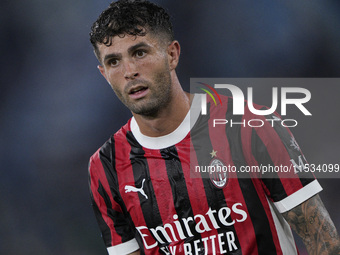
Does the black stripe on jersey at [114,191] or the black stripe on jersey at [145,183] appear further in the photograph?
the black stripe on jersey at [114,191]

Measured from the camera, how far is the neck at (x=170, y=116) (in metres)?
2.00

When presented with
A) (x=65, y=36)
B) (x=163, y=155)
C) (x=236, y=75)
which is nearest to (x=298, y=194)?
(x=163, y=155)

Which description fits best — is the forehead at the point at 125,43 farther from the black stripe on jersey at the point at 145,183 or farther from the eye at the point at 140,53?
the black stripe on jersey at the point at 145,183

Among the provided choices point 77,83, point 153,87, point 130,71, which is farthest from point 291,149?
point 77,83

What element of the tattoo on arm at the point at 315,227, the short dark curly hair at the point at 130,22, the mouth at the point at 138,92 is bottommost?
the tattoo on arm at the point at 315,227

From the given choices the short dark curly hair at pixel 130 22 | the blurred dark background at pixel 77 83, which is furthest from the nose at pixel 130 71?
the blurred dark background at pixel 77 83

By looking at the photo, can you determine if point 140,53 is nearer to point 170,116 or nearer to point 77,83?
point 170,116

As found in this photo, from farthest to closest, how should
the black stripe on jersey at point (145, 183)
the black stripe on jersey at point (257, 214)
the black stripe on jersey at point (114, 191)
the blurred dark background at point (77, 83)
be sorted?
the blurred dark background at point (77, 83)
the black stripe on jersey at point (114, 191)
the black stripe on jersey at point (145, 183)
the black stripe on jersey at point (257, 214)

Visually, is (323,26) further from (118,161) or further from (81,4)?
(118,161)

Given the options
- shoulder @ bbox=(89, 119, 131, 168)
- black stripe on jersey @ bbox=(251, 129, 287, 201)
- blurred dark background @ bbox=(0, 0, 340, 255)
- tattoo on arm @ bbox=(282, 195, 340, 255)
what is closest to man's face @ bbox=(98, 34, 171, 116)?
shoulder @ bbox=(89, 119, 131, 168)

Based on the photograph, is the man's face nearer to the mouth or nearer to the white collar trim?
the mouth

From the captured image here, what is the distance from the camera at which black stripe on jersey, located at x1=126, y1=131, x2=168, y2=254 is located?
6.70ft

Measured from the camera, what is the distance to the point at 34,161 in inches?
162

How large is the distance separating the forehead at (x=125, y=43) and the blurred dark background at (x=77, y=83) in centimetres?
215
